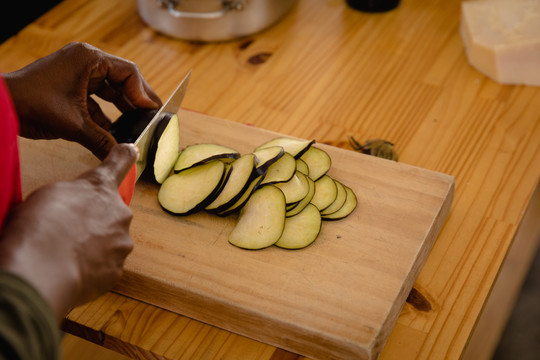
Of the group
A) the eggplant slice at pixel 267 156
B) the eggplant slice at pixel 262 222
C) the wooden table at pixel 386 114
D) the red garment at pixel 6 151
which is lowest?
the wooden table at pixel 386 114

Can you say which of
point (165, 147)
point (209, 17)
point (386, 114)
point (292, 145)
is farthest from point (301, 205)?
point (209, 17)

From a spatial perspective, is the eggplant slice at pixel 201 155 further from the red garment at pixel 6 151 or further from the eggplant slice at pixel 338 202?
the red garment at pixel 6 151

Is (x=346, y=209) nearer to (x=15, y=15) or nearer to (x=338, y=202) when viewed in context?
(x=338, y=202)

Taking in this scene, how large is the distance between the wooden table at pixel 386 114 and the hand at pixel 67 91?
0.19m

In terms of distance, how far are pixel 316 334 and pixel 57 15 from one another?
Answer: 1.47 meters

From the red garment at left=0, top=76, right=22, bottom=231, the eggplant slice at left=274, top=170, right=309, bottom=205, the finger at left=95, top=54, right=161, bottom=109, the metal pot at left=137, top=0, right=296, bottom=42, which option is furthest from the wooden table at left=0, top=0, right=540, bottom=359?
the red garment at left=0, top=76, right=22, bottom=231

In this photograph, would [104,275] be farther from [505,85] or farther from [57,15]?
[57,15]

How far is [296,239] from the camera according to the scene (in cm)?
109

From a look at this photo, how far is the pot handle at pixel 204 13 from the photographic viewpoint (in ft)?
5.65

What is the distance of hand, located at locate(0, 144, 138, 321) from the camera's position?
28.2 inches

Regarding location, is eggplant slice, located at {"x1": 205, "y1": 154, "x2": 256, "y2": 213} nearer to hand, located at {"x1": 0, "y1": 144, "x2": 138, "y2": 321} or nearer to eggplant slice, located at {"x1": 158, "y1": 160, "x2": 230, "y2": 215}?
eggplant slice, located at {"x1": 158, "y1": 160, "x2": 230, "y2": 215}

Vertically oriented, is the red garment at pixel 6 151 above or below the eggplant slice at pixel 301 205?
above

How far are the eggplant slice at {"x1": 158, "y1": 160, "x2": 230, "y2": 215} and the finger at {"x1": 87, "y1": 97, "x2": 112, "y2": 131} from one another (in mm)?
218

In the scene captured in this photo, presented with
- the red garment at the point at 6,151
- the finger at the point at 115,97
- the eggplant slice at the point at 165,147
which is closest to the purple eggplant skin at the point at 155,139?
the eggplant slice at the point at 165,147
